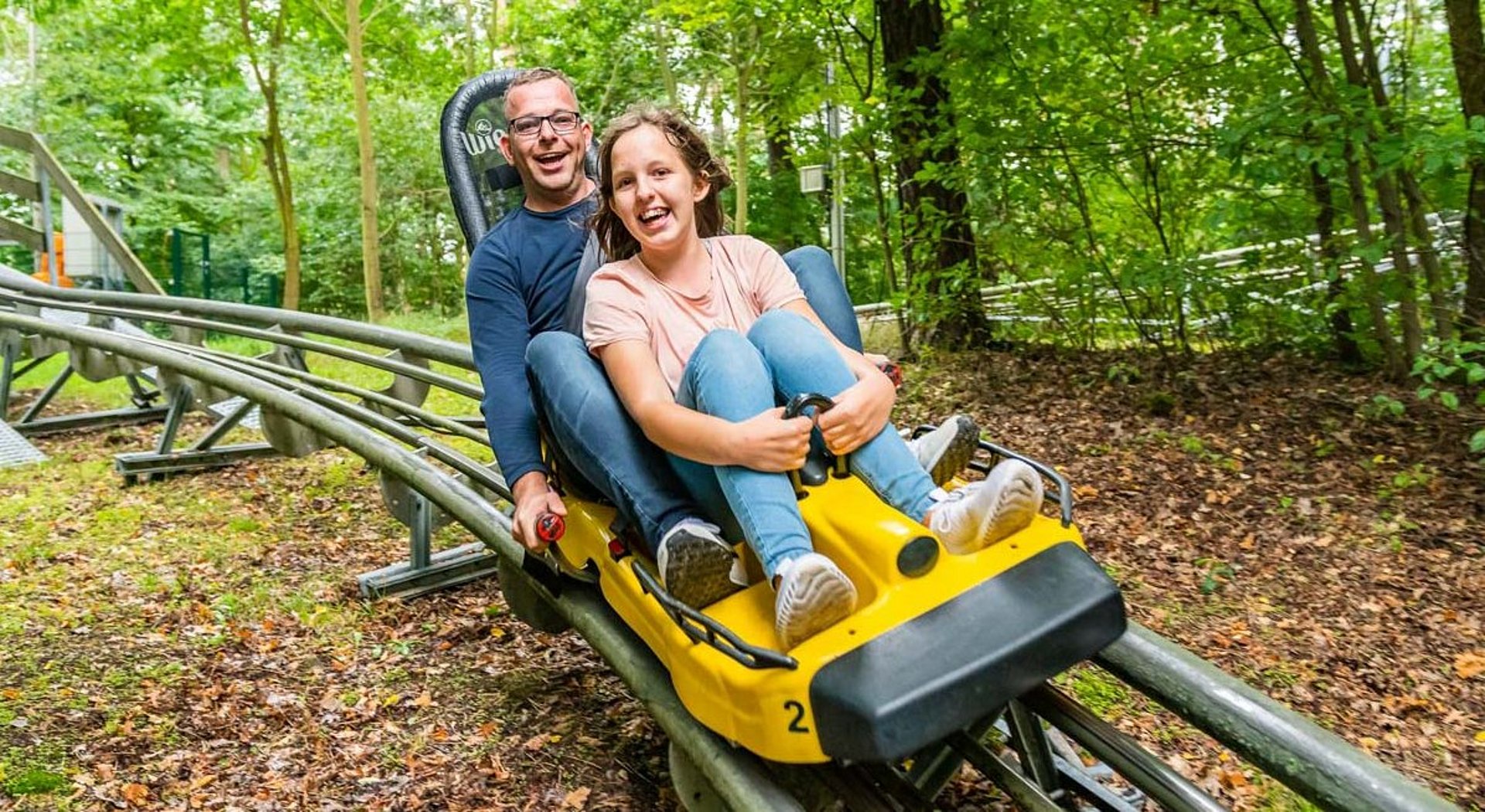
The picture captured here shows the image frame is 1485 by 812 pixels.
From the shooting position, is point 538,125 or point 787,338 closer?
point 787,338

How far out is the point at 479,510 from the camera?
317cm

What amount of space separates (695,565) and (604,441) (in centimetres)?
38

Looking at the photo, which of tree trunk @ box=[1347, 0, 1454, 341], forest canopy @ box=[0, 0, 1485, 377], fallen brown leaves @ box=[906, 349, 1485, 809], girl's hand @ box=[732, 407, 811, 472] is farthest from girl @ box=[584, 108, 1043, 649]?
tree trunk @ box=[1347, 0, 1454, 341]

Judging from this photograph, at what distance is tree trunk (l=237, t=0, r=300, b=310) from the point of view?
14.3 m

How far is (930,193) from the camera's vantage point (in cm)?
648

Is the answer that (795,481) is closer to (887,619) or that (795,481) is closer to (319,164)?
(887,619)

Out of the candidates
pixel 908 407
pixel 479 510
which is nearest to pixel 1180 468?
pixel 908 407

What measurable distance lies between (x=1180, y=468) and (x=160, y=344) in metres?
4.76

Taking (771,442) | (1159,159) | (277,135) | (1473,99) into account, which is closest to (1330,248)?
(1473,99)

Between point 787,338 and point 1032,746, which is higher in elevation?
point 787,338

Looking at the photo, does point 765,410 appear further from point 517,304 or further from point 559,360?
point 517,304

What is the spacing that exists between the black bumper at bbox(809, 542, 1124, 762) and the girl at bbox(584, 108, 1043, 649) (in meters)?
0.11

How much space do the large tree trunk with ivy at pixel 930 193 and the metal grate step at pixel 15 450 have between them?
16.4 ft

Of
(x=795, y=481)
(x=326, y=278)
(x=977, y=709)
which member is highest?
(x=326, y=278)
